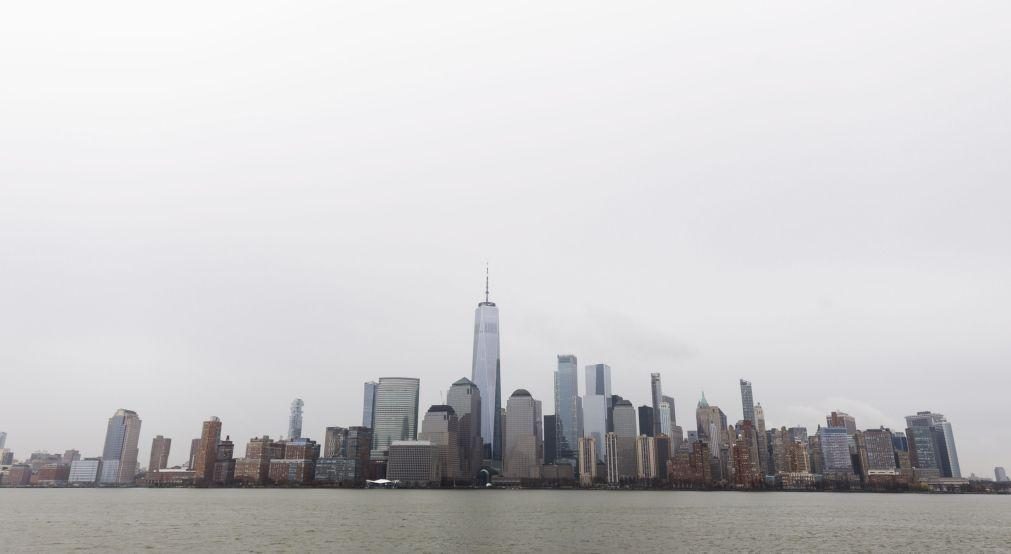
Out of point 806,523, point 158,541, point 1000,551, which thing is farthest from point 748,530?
point 158,541

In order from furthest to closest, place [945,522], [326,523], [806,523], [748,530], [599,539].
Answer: [945,522], [806,523], [326,523], [748,530], [599,539]

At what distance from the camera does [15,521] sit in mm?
128000

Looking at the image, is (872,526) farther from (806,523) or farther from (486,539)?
(486,539)

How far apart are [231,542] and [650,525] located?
7685 cm

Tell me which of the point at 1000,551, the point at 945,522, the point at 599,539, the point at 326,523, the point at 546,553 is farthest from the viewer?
the point at 945,522

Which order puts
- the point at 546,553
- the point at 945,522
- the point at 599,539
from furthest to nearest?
the point at 945,522
the point at 599,539
the point at 546,553

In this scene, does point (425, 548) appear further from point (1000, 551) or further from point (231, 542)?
point (1000, 551)

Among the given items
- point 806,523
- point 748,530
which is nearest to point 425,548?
point 748,530

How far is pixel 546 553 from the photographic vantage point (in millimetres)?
79875

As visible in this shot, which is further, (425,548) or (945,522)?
(945,522)

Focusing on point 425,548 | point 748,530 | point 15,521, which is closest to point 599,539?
point 425,548

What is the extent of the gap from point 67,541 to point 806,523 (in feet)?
446

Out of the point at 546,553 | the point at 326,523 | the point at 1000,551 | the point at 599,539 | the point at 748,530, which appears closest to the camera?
the point at 546,553

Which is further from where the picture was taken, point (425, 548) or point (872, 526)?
point (872, 526)
